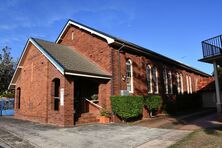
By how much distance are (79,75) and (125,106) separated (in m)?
3.66

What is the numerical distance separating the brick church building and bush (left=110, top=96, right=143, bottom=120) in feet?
2.82

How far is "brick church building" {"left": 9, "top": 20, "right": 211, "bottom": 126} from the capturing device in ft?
50.3

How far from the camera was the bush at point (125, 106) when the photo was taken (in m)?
15.6

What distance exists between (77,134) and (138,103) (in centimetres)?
580

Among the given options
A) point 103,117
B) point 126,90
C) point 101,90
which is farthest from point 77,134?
point 126,90

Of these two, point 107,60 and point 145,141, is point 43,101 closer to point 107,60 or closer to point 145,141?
point 107,60

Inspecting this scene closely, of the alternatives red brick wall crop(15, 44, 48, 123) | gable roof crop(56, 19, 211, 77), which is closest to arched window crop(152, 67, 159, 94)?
gable roof crop(56, 19, 211, 77)

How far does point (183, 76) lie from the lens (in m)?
28.5

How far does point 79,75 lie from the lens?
1527 centimetres

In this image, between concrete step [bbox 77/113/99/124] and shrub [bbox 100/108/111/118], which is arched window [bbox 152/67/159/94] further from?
concrete step [bbox 77/113/99/124]

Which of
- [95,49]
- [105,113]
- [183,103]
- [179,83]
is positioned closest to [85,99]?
[105,113]

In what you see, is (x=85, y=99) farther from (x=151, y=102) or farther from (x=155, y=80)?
(x=155, y=80)

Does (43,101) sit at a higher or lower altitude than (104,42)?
lower

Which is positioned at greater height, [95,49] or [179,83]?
[95,49]
